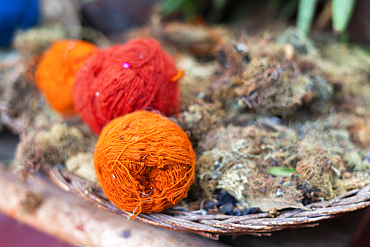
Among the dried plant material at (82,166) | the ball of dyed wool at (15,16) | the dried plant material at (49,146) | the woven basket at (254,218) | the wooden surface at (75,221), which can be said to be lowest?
the wooden surface at (75,221)

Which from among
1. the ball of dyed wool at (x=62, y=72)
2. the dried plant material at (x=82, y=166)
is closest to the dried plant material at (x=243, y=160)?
the dried plant material at (x=82, y=166)

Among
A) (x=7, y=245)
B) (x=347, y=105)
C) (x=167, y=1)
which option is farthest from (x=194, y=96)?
(x=7, y=245)

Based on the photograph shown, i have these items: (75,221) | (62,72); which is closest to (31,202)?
(75,221)

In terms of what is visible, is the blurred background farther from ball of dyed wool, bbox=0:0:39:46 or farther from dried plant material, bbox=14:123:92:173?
dried plant material, bbox=14:123:92:173

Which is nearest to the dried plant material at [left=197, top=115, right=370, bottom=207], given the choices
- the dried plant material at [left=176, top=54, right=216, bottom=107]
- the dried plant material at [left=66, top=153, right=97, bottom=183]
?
the dried plant material at [left=176, top=54, right=216, bottom=107]

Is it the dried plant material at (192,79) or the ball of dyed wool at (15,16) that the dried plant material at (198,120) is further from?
the ball of dyed wool at (15,16)

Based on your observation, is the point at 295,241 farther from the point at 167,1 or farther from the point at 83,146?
the point at 167,1
